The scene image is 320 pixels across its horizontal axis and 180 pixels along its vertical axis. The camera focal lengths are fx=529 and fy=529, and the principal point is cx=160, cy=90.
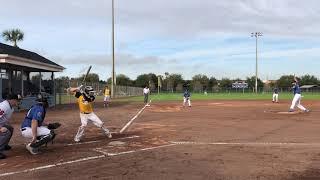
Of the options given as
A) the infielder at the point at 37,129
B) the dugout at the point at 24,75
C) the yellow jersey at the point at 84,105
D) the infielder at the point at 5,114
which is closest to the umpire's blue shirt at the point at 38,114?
the infielder at the point at 37,129

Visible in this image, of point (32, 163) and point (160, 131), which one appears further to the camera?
point (160, 131)

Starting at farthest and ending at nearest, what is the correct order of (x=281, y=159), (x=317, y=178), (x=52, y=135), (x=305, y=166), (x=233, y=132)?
(x=233, y=132), (x=52, y=135), (x=281, y=159), (x=305, y=166), (x=317, y=178)

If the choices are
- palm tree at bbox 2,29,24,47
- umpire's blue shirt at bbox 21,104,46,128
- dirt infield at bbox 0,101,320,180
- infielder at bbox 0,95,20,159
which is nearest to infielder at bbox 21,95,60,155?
umpire's blue shirt at bbox 21,104,46,128

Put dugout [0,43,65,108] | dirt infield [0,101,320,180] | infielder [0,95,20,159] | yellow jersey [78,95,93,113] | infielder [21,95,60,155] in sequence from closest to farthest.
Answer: dirt infield [0,101,320,180] → infielder [0,95,20,159] → infielder [21,95,60,155] → yellow jersey [78,95,93,113] → dugout [0,43,65,108]

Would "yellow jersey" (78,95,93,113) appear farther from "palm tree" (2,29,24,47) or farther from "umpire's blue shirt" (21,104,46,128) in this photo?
"palm tree" (2,29,24,47)

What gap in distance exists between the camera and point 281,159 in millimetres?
10773

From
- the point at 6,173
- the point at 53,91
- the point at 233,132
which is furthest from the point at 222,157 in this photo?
the point at 53,91

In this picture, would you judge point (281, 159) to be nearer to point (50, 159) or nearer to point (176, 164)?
point (176, 164)

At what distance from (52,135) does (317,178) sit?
19.5ft

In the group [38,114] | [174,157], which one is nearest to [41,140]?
[38,114]

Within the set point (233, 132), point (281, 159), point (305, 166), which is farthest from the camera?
point (233, 132)

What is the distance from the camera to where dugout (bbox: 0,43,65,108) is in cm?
2894

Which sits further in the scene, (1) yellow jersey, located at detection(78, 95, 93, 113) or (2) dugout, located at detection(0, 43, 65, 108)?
(2) dugout, located at detection(0, 43, 65, 108)

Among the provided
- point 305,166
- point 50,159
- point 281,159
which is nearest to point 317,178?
point 305,166
